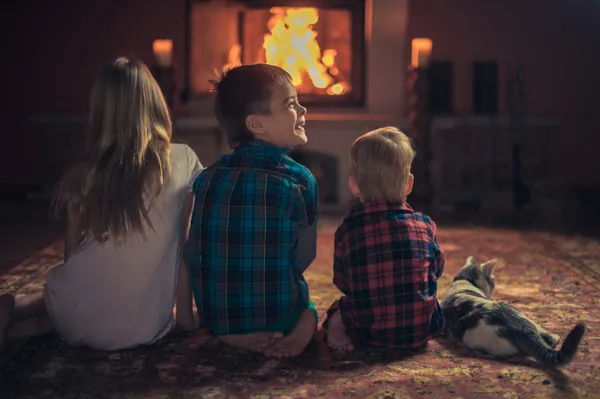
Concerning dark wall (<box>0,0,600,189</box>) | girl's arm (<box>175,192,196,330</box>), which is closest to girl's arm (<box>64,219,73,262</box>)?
girl's arm (<box>175,192,196,330</box>)

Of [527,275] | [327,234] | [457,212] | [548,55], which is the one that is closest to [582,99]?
[548,55]

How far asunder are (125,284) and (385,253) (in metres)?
0.69

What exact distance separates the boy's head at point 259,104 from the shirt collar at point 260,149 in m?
0.02

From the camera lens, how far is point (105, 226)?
213cm

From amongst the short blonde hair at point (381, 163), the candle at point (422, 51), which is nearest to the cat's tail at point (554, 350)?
the short blonde hair at point (381, 163)

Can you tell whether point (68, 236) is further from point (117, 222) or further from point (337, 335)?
point (337, 335)

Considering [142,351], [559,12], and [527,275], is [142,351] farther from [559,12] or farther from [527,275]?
[559,12]


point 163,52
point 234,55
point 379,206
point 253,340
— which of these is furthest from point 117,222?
point 234,55

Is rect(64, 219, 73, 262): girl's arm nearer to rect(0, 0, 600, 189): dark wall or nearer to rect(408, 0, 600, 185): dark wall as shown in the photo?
rect(0, 0, 600, 189): dark wall

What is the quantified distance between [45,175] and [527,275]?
3333 mm

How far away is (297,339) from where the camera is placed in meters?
2.21

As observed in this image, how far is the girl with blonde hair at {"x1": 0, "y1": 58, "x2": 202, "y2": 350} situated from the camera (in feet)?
6.98

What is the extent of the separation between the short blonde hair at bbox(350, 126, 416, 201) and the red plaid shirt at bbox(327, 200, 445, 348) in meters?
0.04

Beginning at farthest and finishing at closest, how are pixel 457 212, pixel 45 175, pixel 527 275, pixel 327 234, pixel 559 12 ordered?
1. pixel 559 12
2. pixel 45 175
3. pixel 457 212
4. pixel 327 234
5. pixel 527 275
